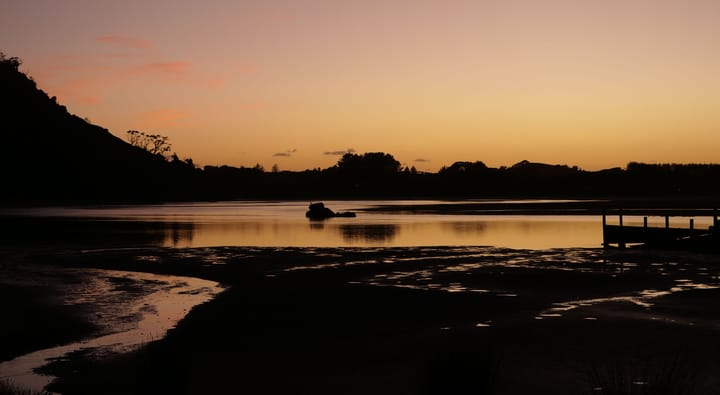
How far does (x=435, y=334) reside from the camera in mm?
16250

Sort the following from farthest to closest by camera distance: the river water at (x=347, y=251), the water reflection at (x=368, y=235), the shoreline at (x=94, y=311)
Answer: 1. the water reflection at (x=368, y=235)
2. the river water at (x=347, y=251)
3. the shoreline at (x=94, y=311)

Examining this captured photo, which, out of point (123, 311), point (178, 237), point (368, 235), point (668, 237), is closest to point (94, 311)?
point (123, 311)

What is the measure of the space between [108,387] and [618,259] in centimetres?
2711

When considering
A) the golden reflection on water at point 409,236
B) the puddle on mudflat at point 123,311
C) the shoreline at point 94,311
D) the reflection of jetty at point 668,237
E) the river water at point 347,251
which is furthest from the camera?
the golden reflection on water at point 409,236

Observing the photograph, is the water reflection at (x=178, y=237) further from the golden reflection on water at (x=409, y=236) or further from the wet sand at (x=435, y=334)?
the wet sand at (x=435, y=334)

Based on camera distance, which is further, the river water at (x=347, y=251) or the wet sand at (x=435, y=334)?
the river water at (x=347, y=251)

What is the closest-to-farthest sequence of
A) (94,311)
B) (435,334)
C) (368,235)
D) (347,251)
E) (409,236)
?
1. (435,334)
2. (94,311)
3. (347,251)
4. (409,236)
5. (368,235)

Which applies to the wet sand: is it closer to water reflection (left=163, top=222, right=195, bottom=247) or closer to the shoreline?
the shoreline

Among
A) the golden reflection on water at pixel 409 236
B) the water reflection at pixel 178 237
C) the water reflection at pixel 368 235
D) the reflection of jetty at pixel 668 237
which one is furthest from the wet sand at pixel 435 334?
the water reflection at pixel 368 235

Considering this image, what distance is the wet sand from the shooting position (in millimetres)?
12008

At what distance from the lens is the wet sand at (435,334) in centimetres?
1201

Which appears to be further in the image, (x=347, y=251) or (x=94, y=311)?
(x=347, y=251)

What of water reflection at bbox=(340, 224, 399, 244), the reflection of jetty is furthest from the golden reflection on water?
the reflection of jetty

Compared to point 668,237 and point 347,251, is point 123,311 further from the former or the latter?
point 668,237
